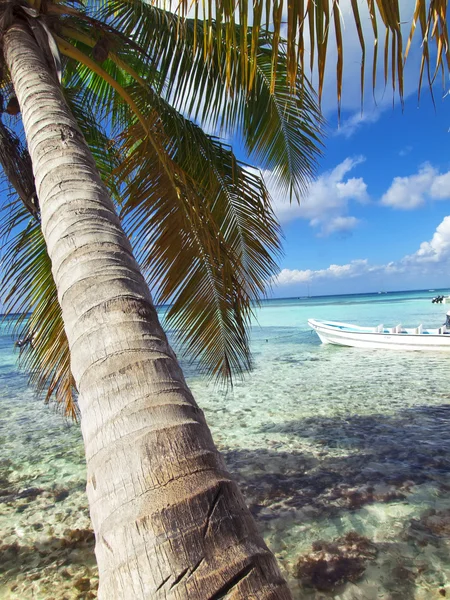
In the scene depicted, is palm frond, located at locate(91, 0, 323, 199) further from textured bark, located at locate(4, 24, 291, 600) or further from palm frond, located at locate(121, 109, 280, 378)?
textured bark, located at locate(4, 24, 291, 600)

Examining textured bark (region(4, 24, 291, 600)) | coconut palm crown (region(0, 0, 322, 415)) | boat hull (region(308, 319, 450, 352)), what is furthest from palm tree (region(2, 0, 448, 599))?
boat hull (region(308, 319, 450, 352))

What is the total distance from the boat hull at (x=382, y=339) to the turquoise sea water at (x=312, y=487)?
320 centimetres

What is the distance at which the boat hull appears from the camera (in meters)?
12.8

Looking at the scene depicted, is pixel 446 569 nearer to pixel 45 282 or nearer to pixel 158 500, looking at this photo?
pixel 158 500

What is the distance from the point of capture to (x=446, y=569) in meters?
3.03

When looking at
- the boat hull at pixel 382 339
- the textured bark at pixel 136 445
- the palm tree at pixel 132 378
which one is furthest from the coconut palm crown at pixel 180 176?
the boat hull at pixel 382 339

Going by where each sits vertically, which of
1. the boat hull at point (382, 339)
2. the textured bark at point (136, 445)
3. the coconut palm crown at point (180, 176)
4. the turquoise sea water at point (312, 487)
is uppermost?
the coconut palm crown at point (180, 176)

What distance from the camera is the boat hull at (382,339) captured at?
12.8 metres

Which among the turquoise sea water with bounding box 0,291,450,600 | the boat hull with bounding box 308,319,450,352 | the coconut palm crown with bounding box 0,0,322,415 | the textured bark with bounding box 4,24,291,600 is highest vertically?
the coconut palm crown with bounding box 0,0,322,415

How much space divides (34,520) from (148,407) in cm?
398

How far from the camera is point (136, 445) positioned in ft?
3.27

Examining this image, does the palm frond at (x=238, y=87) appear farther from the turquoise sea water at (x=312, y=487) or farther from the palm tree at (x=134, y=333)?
the turquoise sea water at (x=312, y=487)

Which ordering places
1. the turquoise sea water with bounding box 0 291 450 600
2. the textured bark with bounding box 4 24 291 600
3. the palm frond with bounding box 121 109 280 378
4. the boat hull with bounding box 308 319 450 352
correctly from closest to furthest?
the textured bark with bounding box 4 24 291 600
the turquoise sea water with bounding box 0 291 450 600
the palm frond with bounding box 121 109 280 378
the boat hull with bounding box 308 319 450 352

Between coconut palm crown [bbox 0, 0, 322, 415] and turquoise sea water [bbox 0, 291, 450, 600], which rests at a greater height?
coconut palm crown [bbox 0, 0, 322, 415]
